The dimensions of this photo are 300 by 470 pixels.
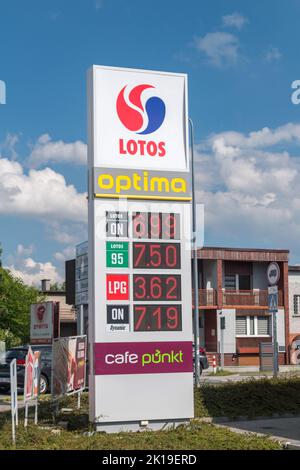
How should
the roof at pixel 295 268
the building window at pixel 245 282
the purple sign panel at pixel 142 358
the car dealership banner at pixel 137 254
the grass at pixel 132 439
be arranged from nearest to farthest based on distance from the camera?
the grass at pixel 132 439
the purple sign panel at pixel 142 358
the car dealership banner at pixel 137 254
the building window at pixel 245 282
the roof at pixel 295 268

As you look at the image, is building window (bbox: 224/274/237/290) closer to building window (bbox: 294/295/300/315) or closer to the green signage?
building window (bbox: 294/295/300/315)

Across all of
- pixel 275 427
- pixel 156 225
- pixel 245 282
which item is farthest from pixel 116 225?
pixel 245 282

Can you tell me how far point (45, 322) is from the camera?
67.6 feet

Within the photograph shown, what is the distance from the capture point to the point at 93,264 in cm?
1338

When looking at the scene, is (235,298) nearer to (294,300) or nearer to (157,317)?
(294,300)

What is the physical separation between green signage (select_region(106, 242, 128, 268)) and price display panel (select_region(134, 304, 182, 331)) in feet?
2.65

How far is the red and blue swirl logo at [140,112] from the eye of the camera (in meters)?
13.9

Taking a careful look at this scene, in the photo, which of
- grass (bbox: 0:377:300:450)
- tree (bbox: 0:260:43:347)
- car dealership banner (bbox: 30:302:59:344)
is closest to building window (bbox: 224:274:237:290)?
tree (bbox: 0:260:43:347)

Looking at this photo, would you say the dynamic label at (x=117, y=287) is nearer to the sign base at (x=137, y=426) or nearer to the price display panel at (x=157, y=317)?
the price display panel at (x=157, y=317)

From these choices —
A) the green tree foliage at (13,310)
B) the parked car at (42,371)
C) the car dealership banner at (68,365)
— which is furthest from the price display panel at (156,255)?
the green tree foliage at (13,310)

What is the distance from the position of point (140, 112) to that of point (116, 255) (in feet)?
8.80

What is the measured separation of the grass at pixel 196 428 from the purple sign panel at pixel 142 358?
1047mm
